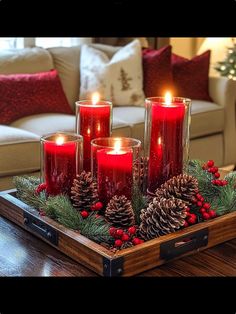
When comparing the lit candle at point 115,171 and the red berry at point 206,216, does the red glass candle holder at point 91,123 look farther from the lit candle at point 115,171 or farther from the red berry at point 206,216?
the red berry at point 206,216

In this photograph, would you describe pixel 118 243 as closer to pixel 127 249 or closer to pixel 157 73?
pixel 127 249

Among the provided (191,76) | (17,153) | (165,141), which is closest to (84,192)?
(165,141)

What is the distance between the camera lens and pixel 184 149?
1.61m

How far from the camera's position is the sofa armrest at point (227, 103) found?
375 cm

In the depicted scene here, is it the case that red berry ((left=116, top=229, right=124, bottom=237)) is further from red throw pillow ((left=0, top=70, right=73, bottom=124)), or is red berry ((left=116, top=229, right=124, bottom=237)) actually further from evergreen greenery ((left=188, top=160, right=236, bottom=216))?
red throw pillow ((left=0, top=70, right=73, bottom=124))

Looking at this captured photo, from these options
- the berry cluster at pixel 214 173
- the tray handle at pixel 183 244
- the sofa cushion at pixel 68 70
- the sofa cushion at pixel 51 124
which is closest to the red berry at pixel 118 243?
the tray handle at pixel 183 244

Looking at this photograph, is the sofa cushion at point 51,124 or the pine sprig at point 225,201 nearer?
the pine sprig at point 225,201

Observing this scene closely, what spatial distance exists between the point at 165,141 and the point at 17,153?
50.7 inches

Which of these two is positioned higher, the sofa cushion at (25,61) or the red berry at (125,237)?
the sofa cushion at (25,61)

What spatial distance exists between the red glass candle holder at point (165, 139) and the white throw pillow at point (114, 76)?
1907 mm

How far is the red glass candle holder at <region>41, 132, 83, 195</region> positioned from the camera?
1524 millimetres
